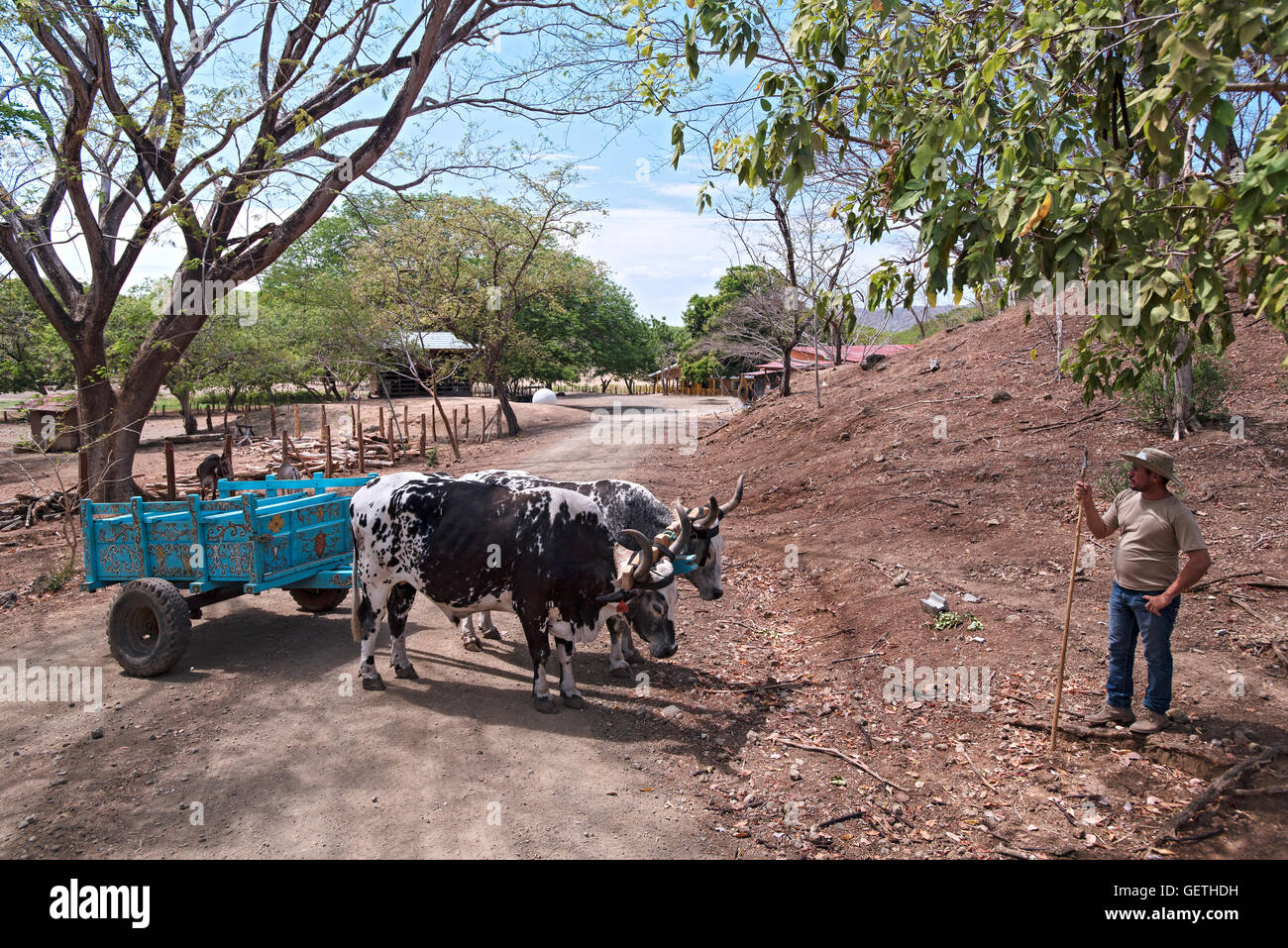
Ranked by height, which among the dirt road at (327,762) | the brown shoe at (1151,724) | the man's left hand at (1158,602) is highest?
the man's left hand at (1158,602)

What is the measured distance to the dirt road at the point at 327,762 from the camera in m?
4.34

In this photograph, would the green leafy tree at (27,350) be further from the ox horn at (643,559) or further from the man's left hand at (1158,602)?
the man's left hand at (1158,602)

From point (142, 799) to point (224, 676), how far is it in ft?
6.40

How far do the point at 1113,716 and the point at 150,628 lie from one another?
8.17 meters

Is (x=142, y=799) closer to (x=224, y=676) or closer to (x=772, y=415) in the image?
(x=224, y=676)

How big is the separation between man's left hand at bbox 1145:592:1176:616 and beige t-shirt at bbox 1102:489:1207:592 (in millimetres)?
142

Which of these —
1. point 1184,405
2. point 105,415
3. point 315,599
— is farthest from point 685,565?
point 105,415

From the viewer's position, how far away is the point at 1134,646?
5082 mm

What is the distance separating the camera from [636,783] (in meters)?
5.01

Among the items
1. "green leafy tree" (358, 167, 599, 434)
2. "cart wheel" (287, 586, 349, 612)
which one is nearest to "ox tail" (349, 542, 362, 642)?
"cart wheel" (287, 586, 349, 612)

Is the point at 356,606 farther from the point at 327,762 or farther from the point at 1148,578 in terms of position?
the point at 1148,578

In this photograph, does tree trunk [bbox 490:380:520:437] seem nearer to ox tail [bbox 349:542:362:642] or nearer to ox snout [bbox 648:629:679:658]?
ox tail [bbox 349:542:362:642]

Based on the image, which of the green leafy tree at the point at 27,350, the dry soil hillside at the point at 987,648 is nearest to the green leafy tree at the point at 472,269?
the green leafy tree at the point at 27,350

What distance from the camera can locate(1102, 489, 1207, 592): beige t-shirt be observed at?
4805mm
